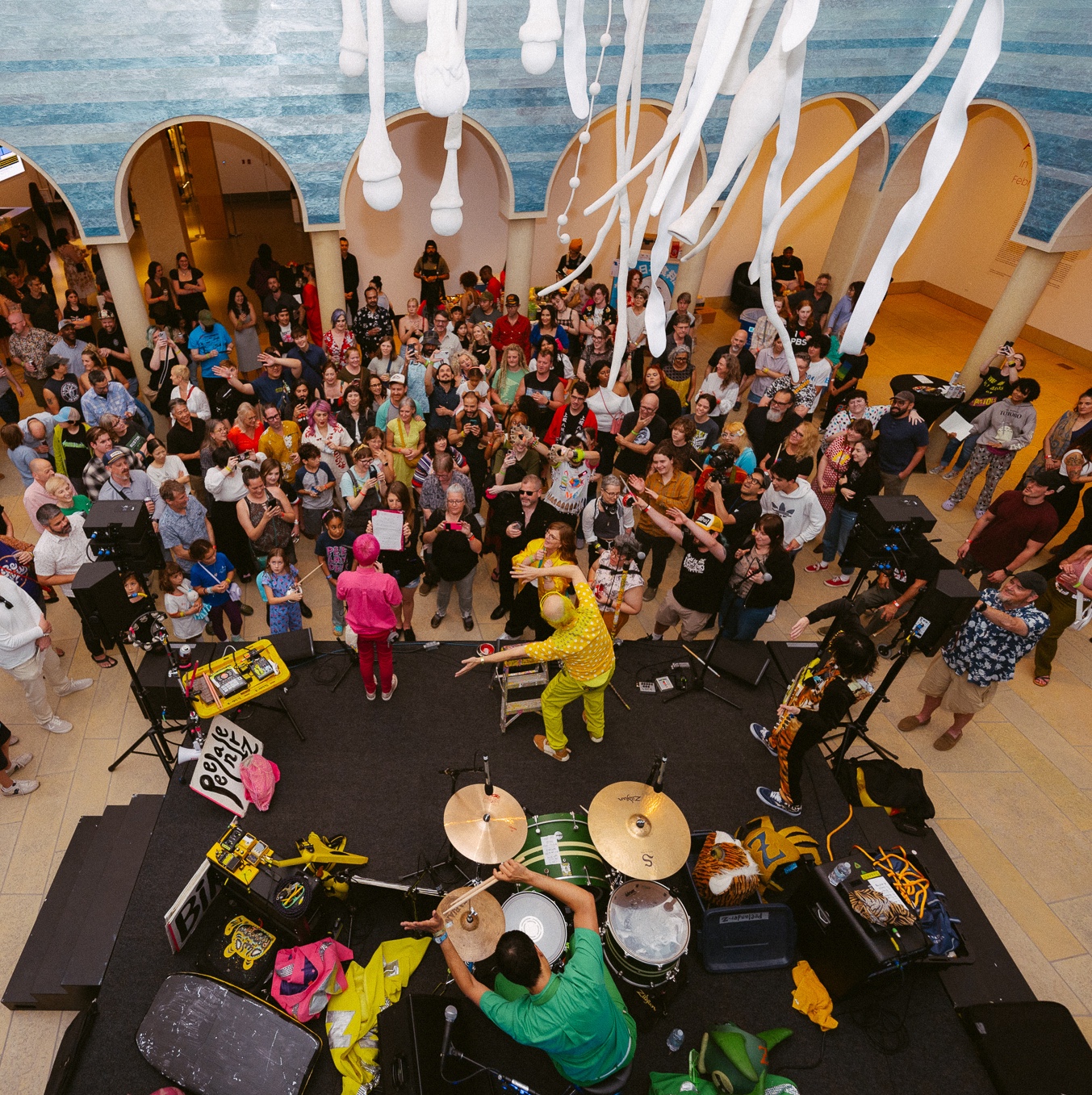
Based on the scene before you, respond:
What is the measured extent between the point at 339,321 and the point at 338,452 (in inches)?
78.8

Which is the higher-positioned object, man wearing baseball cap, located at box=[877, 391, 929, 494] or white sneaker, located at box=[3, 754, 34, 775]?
man wearing baseball cap, located at box=[877, 391, 929, 494]

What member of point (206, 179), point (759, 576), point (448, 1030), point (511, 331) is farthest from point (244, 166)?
point (448, 1030)

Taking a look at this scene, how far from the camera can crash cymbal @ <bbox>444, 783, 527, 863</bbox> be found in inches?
136

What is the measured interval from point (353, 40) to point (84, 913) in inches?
176

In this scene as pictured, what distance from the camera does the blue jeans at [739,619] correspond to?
5430mm

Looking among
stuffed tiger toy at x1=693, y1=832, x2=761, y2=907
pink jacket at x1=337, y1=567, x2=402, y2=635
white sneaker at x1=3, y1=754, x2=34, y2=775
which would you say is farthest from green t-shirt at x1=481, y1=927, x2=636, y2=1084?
white sneaker at x1=3, y1=754, x2=34, y2=775

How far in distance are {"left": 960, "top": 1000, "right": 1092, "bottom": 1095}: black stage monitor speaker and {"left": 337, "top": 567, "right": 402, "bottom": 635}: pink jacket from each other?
3.79 m

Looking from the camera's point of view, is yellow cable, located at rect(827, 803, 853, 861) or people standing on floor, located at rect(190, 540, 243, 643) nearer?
yellow cable, located at rect(827, 803, 853, 861)

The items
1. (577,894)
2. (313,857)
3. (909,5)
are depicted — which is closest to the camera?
(577,894)

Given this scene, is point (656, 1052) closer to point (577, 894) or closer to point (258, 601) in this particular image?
point (577, 894)

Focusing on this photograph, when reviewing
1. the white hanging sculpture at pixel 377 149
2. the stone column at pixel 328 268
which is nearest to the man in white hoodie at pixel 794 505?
the white hanging sculpture at pixel 377 149

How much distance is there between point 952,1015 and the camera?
11.8 ft

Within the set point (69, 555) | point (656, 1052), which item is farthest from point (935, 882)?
point (69, 555)

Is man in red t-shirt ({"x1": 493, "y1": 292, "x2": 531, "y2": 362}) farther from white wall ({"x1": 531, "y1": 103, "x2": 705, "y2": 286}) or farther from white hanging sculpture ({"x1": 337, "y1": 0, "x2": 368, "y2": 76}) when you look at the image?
white hanging sculpture ({"x1": 337, "y1": 0, "x2": 368, "y2": 76})
